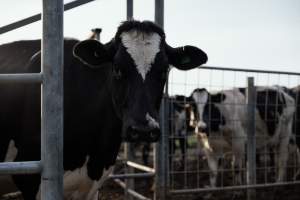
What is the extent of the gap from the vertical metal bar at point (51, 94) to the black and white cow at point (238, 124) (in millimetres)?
6654

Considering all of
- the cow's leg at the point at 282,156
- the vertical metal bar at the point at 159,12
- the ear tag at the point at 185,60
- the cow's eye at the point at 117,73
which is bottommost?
the cow's leg at the point at 282,156

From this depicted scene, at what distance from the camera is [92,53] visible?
11.2 feet

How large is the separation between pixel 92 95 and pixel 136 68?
72cm

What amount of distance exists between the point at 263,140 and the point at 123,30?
676 centimetres

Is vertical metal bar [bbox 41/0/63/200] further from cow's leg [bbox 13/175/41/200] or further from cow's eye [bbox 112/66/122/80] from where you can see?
cow's leg [bbox 13/175/41/200]

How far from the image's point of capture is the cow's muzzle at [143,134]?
2790 mm

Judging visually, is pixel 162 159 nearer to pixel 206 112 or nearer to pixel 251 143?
pixel 251 143

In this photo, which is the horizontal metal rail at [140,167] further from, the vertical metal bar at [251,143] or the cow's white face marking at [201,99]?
the cow's white face marking at [201,99]

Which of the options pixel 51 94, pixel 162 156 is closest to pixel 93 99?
pixel 162 156

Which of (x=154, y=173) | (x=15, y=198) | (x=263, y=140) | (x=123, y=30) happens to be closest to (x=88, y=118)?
(x=123, y=30)

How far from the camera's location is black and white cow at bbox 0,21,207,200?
3230mm

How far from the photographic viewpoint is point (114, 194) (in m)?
7.41

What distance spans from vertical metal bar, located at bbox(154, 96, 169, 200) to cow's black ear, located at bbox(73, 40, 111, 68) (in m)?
1.64

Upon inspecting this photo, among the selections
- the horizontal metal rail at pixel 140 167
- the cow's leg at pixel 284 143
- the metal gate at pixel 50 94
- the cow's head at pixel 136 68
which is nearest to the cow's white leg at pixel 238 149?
the cow's leg at pixel 284 143
